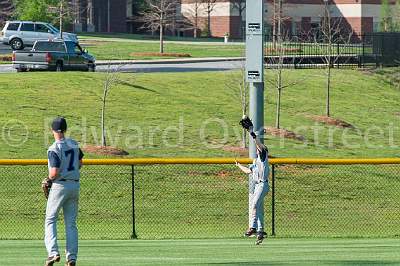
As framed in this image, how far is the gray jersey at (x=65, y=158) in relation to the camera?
1209 cm

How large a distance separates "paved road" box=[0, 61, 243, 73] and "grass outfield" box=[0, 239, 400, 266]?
26160mm

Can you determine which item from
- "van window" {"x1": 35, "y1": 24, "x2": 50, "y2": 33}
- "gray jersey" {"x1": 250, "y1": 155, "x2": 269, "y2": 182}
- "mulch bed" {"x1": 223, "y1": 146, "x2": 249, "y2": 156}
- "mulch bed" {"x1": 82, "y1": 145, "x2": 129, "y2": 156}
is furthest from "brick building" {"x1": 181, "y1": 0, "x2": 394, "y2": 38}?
"gray jersey" {"x1": 250, "y1": 155, "x2": 269, "y2": 182}

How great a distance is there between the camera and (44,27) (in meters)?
57.6

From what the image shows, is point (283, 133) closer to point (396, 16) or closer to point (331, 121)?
point (331, 121)

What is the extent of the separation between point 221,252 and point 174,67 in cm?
3470

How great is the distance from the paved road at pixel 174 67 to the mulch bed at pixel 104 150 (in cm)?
1348

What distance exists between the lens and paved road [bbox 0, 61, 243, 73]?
45.4 meters

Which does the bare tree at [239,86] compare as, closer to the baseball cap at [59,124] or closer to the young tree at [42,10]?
the baseball cap at [59,124]

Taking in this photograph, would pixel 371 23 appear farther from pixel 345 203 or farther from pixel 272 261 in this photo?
pixel 272 261

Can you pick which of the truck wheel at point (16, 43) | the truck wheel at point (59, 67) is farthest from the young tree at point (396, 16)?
the truck wheel at point (59, 67)

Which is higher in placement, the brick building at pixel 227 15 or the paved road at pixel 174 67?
the brick building at pixel 227 15

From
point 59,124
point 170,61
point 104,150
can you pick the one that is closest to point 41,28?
point 170,61

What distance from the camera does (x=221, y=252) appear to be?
15.3 meters

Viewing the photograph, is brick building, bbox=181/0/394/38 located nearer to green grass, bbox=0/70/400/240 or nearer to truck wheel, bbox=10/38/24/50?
truck wheel, bbox=10/38/24/50
